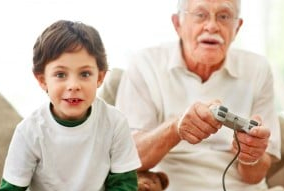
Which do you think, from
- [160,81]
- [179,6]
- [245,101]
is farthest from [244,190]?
[179,6]

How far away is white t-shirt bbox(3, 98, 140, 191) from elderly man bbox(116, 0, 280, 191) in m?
0.37

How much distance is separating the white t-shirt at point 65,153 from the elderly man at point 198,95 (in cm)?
37

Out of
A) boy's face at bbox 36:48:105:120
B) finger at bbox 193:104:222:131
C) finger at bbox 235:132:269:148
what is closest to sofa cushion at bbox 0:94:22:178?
boy's face at bbox 36:48:105:120

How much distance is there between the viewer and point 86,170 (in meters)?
1.21

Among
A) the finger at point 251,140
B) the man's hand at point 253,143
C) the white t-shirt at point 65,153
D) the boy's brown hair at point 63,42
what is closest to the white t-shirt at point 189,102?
the man's hand at point 253,143

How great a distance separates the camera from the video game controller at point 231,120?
1.35 m

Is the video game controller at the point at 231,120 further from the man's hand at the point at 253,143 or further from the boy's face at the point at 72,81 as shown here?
the boy's face at the point at 72,81

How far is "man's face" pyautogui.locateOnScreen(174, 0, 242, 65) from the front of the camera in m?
1.66

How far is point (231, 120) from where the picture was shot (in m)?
1.35

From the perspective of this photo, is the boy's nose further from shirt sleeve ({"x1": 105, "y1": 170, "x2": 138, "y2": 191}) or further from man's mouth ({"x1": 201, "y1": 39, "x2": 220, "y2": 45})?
man's mouth ({"x1": 201, "y1": 39, "x2": 220, "y2": 45})

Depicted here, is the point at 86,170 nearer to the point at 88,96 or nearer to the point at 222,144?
the point at 88,96

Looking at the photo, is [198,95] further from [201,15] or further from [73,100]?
[73,100]

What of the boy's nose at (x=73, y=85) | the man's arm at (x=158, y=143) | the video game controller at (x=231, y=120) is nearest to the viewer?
the boy's nose at (x=73, y=85)

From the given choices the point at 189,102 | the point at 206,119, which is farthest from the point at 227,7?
the point at 206,119
